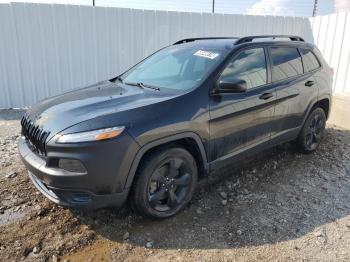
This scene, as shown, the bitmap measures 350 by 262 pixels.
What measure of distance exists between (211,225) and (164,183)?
2.11ft

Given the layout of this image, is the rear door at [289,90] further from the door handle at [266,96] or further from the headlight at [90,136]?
the headlight at [90,136]

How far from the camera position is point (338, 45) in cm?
709

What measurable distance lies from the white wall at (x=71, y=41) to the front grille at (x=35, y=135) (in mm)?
4629

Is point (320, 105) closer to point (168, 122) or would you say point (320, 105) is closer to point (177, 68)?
point (177, 68)

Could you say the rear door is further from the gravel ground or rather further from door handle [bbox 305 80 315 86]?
the gravel ground

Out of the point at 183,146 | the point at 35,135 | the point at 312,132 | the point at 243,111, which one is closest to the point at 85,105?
the point at 35,135

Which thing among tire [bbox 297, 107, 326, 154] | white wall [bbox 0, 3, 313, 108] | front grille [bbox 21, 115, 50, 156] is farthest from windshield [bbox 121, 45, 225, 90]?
white wall [bbox 0, 3, 313, 108]

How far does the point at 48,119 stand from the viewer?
118 inches

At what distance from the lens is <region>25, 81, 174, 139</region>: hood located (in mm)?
2867

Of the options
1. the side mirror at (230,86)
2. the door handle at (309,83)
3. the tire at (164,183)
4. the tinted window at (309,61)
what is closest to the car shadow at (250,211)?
the tire at (164,183)

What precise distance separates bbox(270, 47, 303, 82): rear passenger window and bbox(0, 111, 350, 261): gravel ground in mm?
1322

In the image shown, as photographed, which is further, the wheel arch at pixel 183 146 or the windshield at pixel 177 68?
the windshield at pixel 177 68

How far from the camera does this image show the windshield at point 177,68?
11.5ft

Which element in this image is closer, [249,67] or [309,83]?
[249,67]
